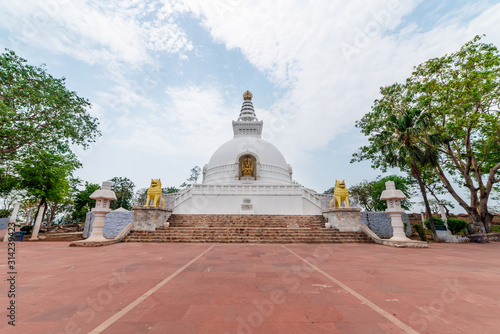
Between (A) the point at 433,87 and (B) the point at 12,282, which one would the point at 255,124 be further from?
(B) the point at 12,282

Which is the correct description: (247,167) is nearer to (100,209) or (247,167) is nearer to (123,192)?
(100,209)

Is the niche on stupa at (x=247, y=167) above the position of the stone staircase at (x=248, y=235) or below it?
above

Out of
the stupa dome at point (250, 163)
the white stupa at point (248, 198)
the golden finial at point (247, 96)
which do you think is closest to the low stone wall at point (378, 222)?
the white stupa at point (248, 198)

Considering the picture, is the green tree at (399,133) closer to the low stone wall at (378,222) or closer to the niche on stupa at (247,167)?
the low stone wall at (378,222)

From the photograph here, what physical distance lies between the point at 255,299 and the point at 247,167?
21.2 metres

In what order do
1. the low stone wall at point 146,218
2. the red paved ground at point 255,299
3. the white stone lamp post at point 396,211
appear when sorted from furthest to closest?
1. the low stone wall at point 146,218
2. the white stone lamp post at point 396,211
3. the red paved ground at point 255,299

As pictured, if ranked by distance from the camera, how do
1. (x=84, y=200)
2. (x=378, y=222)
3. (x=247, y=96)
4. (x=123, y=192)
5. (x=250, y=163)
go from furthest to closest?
(x=123, y=192) → (x=247, y=96) → (x=84, y=200) → (x=250, y=163) → (x=378, y=222)

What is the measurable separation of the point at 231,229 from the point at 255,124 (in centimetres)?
2142

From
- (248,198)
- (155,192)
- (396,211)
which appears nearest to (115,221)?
(155,192)

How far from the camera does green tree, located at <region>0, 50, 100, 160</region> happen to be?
11.7 m

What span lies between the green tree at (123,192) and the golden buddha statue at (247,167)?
2573cm

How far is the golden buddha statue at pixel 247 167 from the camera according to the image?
949 inches

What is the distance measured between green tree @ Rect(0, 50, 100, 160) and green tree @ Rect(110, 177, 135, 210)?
2532 cm

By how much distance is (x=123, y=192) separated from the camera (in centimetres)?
3856
